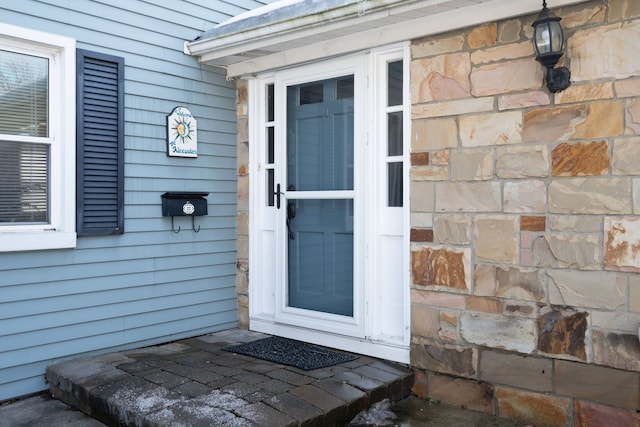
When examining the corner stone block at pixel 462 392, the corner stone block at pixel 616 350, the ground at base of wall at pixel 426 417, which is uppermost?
the corner stone block at pixel 616 350

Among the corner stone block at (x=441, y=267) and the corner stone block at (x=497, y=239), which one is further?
the corner stone block at (x=441, y=267)

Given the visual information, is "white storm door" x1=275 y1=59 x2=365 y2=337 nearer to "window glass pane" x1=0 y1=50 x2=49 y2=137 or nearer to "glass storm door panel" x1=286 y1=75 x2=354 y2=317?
"glass storm door panel" x1=286 y1=75 x2=354 y2=317

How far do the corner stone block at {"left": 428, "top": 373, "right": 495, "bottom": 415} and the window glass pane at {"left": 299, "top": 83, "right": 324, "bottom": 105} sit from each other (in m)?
1.98

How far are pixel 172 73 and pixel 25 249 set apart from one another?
1.61 meters

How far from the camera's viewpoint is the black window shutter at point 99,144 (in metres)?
3.62

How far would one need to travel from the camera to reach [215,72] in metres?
4.44

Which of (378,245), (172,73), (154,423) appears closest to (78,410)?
(154,423)

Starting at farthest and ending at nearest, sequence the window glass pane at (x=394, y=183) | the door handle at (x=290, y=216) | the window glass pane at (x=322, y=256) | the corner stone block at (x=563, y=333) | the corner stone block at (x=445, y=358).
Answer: the door handle at (x=290, y=216), the window glass pane at (x=322, y=256), the window glass pane at (x=394, y=183), the corner stone block at (x=445, y=358), the corner stone block at (x=563, y=333)

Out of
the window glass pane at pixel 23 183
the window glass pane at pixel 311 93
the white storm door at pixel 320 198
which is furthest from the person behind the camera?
the window glass pane at pixel 311 93

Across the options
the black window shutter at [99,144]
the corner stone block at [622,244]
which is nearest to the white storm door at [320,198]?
the black window shutter at [99,144]

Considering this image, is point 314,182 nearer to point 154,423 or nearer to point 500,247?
point 500,247

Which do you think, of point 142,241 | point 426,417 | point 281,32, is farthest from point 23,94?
point 426,417

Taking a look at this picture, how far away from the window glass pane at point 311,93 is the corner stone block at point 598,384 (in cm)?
226

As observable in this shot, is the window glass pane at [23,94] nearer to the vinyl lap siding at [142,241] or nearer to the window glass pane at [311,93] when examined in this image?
the vinyl lap siding at [142,241]
